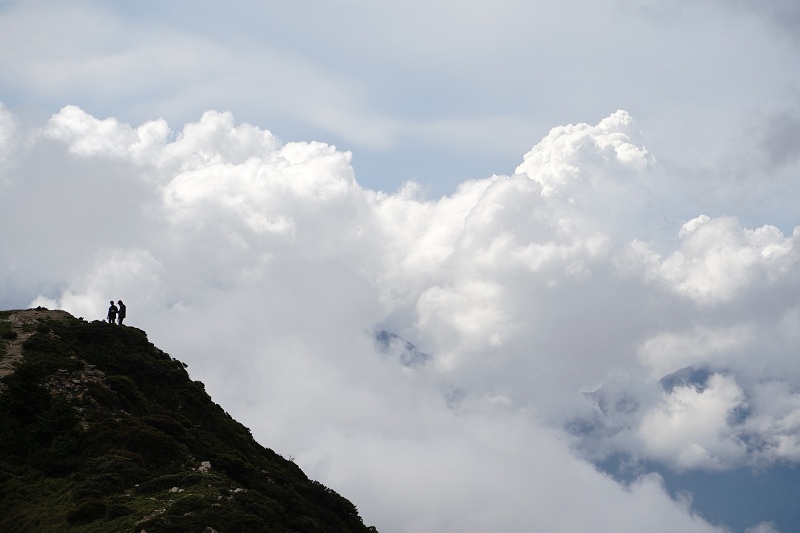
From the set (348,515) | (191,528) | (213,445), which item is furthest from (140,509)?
(348,515)

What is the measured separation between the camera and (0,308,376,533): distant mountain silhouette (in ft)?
144

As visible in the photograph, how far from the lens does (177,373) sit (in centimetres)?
7050

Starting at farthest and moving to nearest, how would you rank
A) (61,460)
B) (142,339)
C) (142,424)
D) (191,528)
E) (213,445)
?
(142,339) → (213,445) → (142,424) → (61,460) → (191,528)

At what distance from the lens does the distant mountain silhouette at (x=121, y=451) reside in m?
44.0

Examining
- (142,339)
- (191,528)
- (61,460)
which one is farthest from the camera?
(142,339)

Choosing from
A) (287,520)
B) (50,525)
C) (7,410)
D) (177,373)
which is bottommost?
(50,525)

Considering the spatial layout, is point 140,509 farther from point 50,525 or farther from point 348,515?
point 348,515

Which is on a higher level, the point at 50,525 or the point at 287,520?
the point at 287,520

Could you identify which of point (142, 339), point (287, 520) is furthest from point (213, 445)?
point (142, 339)

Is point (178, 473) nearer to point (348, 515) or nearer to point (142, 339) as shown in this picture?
point (348, 515)

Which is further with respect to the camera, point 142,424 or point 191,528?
point 142,424

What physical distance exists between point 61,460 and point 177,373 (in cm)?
2154

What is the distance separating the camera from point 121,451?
50219 mm

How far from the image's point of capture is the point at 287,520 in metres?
52.2
